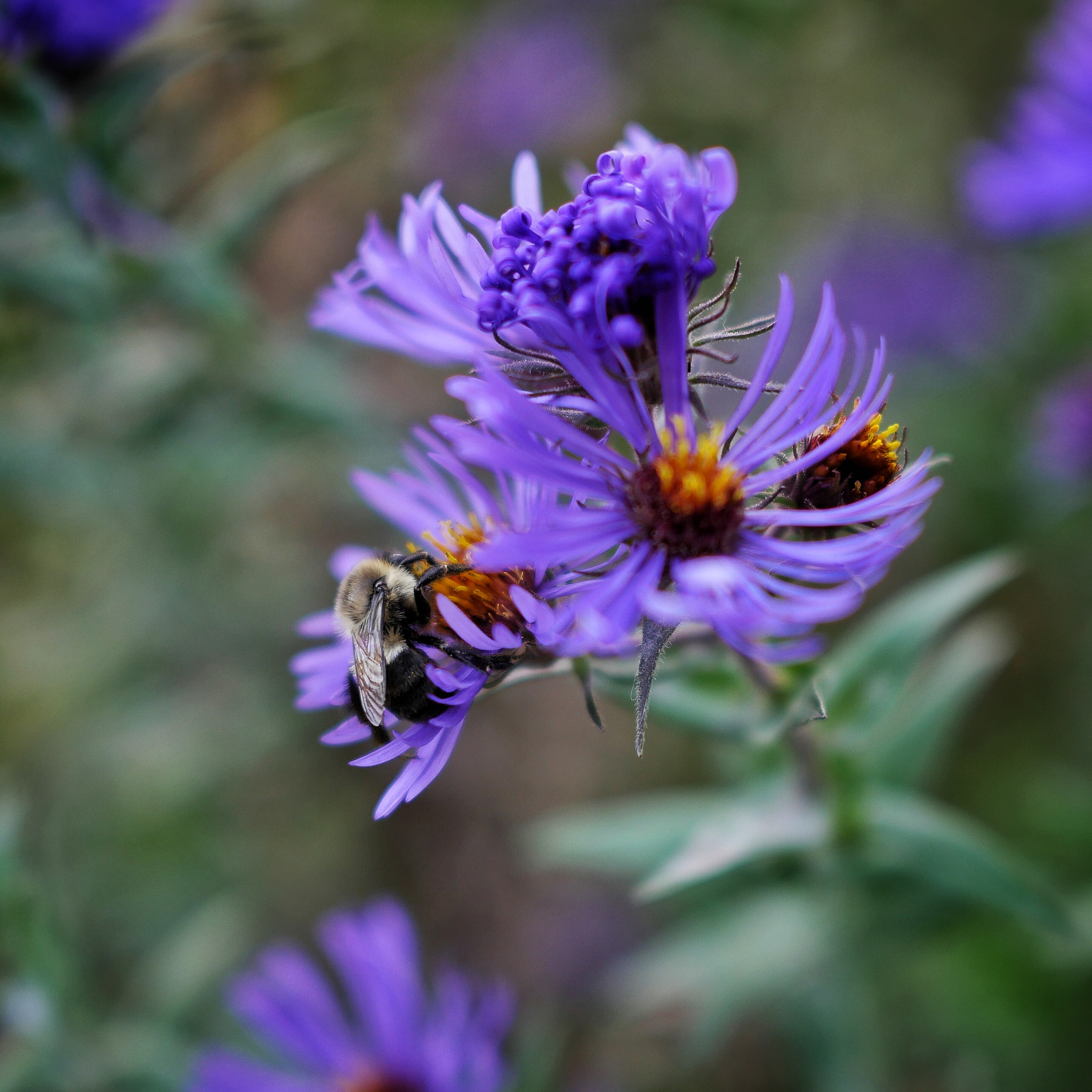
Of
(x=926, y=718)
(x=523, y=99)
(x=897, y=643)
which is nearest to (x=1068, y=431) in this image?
(x=926, y=718)

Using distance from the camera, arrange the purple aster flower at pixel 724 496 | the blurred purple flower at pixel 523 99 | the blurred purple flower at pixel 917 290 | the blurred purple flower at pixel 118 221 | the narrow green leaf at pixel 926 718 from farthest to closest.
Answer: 1. the blurred purple flower at pixel 523 99
2. the blurred purple flower at pixel 917 290
3. the blurred purple flower at pixel 118 221
4. the narrow green leaf at pixel 926 718
5. the purple aster flower at pixel 724 496

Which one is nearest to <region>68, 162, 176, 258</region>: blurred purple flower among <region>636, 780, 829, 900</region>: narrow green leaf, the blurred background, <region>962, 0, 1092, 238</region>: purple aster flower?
the blurred background

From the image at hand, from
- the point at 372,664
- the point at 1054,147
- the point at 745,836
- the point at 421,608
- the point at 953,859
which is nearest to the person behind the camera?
the point at 372,664

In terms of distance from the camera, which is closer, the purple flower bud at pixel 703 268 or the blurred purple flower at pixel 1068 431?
the purple flower bud at pixel 703 268

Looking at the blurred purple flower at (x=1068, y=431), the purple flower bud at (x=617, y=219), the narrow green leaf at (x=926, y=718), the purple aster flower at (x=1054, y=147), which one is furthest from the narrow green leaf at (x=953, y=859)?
the purple aster flower at (x=1054, y=147)

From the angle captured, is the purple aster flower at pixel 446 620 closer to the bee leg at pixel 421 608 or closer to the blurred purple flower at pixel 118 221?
the bee leg at pixel 421 608

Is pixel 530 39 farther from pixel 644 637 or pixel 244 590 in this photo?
pixel 644 637

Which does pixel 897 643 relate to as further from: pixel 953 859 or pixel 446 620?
pixel 446 620
